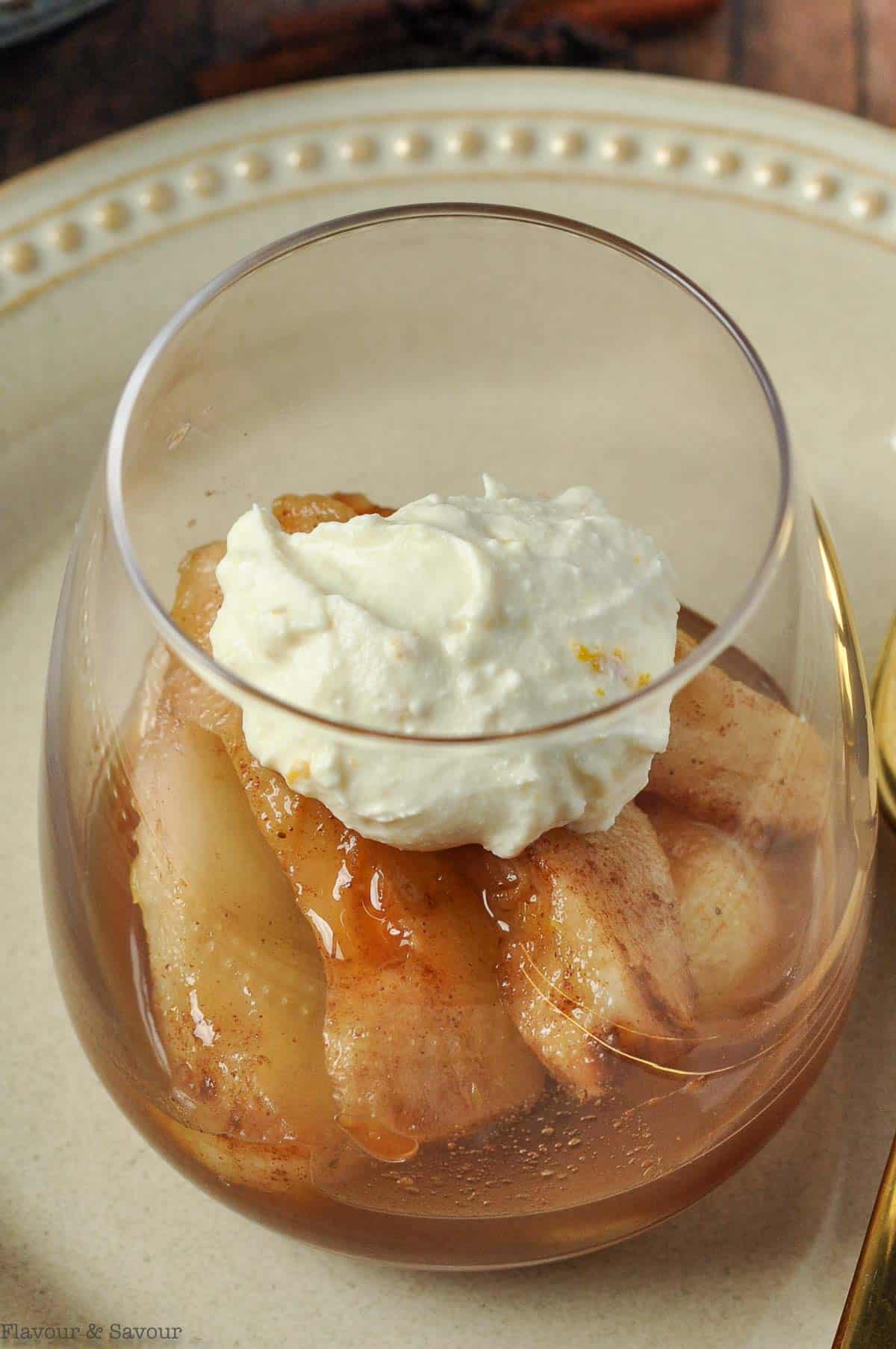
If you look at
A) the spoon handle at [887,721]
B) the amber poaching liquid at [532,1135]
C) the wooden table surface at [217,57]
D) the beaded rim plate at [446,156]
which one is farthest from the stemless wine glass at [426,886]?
the wooden table surface at [217,57]

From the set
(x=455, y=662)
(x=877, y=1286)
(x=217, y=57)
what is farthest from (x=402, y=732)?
(x=217, y=57)

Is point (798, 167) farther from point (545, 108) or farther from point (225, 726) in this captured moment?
point (225, 726)

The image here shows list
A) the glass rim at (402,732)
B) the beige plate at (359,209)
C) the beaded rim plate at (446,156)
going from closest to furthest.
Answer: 1. the glass rim at (402,732)
2. the beige plate at (359,209)
3. the beaded rim plate at (446,156)

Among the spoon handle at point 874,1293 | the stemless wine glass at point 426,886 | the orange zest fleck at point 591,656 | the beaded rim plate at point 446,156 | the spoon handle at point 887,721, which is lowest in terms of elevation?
the spoon handle at point 874,1293

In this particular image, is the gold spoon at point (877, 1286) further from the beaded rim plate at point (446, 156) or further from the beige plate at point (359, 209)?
the beaded rim plate at point (446, 156)

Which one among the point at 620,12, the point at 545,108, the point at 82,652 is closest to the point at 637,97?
the point at 545,108

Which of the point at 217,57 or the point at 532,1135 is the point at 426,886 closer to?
the point at 532,1135
